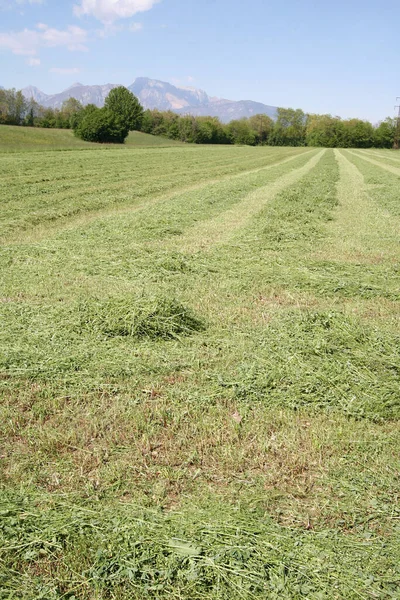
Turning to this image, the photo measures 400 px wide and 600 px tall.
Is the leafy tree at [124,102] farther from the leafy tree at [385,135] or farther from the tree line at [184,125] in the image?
the leafy tree at [385,135]

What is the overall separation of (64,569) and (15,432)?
1.62 metres

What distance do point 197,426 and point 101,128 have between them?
70922 mm

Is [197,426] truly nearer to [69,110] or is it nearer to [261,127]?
[69,110]

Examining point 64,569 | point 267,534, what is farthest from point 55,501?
point 267,534

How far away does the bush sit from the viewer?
6894 centimetres

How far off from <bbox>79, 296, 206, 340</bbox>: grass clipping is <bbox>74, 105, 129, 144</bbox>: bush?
6786cm

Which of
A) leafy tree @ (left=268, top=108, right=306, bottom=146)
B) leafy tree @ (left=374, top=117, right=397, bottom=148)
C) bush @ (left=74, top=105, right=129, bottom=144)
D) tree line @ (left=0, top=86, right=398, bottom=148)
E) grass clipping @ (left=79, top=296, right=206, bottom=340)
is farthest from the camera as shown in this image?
leafy tree @ (left=268, top=108, right=306, bottom=146)

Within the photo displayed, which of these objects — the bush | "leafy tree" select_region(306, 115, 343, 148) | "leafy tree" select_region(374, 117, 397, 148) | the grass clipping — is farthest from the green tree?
the grass clipping

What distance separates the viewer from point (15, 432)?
165 inches

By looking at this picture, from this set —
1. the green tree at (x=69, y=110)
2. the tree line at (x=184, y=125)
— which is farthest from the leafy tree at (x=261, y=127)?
the green tree at (x=69, y=110)

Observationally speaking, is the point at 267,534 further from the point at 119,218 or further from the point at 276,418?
the point at 119,218

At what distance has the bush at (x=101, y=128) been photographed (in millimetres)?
68938

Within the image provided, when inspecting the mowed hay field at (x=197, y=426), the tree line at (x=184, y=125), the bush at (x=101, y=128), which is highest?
the tree line at (x=184, y=125)

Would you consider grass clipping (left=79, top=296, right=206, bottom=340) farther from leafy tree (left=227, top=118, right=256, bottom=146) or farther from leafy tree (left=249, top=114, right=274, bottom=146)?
leafy tree (left=249, top=114, right=274, bottom=146)
